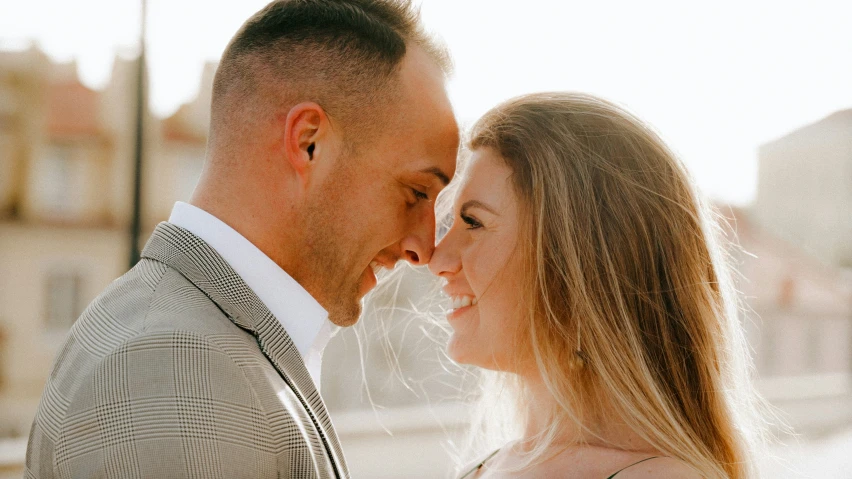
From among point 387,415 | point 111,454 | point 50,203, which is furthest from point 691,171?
point 50,203

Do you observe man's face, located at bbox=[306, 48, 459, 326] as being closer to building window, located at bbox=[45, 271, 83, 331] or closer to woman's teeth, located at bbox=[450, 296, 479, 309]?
woman's teeth, located at bbox=[450, 296, 479, 309]

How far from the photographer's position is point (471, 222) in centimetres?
166

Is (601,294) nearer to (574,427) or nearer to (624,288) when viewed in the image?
(624,288)

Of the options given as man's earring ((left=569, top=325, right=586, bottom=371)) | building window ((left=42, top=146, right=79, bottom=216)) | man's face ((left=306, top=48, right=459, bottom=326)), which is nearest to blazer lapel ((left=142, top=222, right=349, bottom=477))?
man's face ((left=306, top=48, right=459, bottom=326))

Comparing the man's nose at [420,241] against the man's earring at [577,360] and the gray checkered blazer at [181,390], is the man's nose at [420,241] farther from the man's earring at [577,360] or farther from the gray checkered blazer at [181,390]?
the gray checkered blazer at [181,390]

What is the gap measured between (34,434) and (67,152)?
797 centimetres

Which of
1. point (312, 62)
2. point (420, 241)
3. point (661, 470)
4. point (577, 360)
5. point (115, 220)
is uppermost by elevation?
point (312, 62)

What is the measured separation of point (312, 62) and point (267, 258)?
1.22ft

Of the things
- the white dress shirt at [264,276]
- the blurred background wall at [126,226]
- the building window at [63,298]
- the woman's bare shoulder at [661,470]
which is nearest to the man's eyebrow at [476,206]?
the white dress shirt at [264,276]

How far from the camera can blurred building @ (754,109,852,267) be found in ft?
36.9

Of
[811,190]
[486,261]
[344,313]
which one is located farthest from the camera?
[811,190]

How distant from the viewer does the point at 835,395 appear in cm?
1325

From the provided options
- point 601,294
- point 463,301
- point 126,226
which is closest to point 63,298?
point 126,226

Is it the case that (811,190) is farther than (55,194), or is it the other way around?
(811,190)
